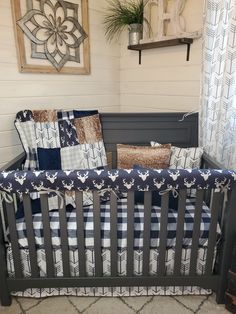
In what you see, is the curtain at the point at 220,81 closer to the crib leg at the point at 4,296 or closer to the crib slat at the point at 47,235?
the crib slat at the point at 47,235

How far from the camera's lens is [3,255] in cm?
129

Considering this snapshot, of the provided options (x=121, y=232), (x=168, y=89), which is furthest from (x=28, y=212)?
(x=168, y=89)

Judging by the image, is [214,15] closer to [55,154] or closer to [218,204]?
[218,204]

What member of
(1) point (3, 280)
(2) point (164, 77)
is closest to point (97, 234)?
(1) point (3, 280)

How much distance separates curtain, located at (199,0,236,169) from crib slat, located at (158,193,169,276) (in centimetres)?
65

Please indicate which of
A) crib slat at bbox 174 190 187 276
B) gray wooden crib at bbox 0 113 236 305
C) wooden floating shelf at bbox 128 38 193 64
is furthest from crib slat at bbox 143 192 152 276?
wooden floating shelf at bbox 128 38 193 64

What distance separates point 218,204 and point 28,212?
0.91 meters

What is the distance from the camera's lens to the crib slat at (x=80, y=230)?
1.22 meters

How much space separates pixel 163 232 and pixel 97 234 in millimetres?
332

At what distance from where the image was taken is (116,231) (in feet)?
4.22

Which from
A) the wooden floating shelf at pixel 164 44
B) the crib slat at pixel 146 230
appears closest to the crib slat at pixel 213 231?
the crib slat at pixel 146 230

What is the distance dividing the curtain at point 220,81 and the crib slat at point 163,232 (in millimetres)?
653

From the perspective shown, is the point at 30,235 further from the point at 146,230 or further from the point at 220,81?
the point at 220,81

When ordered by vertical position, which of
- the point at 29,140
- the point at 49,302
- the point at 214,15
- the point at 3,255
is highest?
the point at 214,15
